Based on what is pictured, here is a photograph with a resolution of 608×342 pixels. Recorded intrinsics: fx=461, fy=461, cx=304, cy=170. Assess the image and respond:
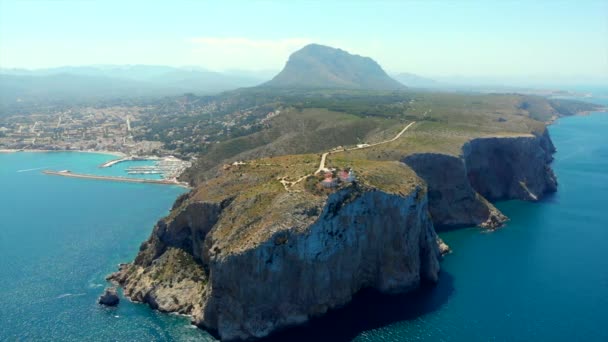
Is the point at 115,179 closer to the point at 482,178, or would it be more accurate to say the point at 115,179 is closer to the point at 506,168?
the point at 482,178

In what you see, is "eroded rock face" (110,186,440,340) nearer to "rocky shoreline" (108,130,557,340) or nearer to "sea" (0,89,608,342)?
"rocky shoreline" (108,130,557,340)

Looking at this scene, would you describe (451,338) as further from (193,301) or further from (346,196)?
(193,301)

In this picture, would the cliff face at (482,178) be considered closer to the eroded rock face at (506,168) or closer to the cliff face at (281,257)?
the eroded rock face at (506,168)

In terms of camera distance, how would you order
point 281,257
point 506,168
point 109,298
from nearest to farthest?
point 281,257
point 109,298
point 506,168

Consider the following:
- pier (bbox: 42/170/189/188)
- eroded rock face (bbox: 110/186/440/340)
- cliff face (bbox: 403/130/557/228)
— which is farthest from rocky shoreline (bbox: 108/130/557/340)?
pier (bbox: 42/170/189/188)

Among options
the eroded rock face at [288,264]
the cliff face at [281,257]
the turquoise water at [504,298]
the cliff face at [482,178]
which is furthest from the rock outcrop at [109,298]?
the cliff face at [482,178]

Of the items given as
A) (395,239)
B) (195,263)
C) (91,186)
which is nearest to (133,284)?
(195,263)

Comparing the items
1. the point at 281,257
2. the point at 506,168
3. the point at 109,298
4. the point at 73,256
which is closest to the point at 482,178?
the point at 506,168
